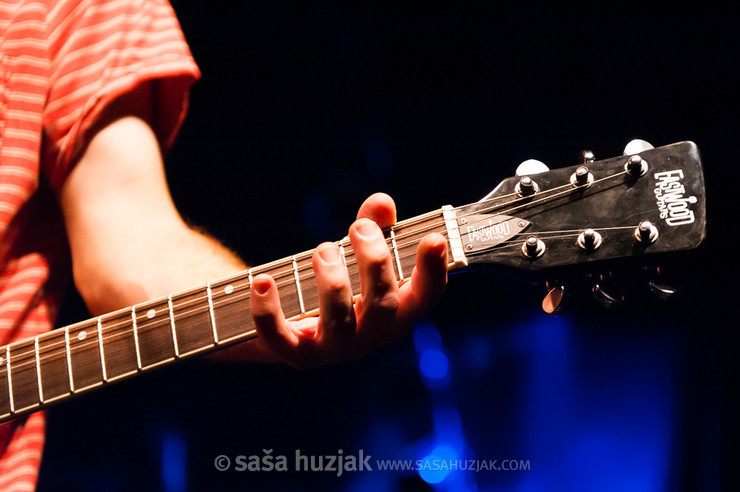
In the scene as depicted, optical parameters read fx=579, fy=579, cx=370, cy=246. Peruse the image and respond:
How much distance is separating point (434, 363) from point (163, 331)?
116 cm

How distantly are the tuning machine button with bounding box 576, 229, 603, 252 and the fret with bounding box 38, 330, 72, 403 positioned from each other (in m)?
0.58

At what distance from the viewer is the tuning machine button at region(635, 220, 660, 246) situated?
1.68ft

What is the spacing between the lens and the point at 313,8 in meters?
1.25

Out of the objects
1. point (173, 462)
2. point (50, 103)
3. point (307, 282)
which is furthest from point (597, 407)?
point (50, 103)

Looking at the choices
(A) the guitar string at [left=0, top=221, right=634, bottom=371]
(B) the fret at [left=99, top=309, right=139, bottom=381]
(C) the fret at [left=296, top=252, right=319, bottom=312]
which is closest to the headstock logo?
(A) the guitar string at [left=0, top=221, right=634, bottom=371]

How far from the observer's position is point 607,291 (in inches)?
21.0

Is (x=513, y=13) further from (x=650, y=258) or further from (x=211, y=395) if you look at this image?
(x=211, y=395)

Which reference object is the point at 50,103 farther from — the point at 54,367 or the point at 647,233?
the point at 647,233

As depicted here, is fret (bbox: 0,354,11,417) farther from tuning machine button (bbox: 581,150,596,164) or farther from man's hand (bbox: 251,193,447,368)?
tuning machine button (bbox: 581,150,596,164)

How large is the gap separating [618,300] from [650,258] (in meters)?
0.05

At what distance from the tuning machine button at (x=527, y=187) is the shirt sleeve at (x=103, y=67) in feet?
1.88

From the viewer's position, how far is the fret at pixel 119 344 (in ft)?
2.13

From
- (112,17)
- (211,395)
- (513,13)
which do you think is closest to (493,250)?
(112,17)

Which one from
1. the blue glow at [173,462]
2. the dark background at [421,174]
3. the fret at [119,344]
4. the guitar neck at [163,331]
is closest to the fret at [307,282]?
the guitar neck at [163,331]
